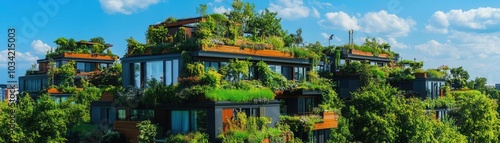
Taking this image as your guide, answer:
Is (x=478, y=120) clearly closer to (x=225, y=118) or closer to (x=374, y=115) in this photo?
(x=374, y=115)

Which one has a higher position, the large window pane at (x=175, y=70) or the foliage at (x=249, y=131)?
the large window pane at (x=175, y=70)

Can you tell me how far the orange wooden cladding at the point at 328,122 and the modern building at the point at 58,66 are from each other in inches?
A: 1220

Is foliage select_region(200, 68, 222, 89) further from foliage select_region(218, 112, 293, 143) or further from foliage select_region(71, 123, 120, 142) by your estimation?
foliage select_region(71, 123, 120, 142)

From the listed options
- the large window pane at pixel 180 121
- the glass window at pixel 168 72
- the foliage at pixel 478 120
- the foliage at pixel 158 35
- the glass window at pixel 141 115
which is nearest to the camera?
the large window pane at pixel 180 121

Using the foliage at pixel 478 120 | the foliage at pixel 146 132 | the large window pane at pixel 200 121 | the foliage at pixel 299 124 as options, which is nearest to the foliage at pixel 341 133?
the foliage at pixel 299 124

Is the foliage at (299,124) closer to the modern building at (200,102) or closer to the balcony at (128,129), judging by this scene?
the modern building at (200,102)

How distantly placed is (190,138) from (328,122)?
35.7 feet

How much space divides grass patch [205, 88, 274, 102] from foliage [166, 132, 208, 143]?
1935mm

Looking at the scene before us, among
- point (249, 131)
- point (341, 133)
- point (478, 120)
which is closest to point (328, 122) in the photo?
point (341, 133)

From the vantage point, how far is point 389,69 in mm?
50156

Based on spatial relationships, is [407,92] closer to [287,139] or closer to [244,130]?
[287,139]

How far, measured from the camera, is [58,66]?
59406 mm

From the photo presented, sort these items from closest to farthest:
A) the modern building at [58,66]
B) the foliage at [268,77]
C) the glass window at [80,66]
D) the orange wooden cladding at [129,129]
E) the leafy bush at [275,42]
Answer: the orange wooden cladding at [129,129], the foliage at [268,77], the leafy bush at [275,42], the modern building at [58,66], the glass window at [80,66]

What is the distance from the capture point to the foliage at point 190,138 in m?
26.9
